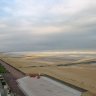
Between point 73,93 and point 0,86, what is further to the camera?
point 73,93

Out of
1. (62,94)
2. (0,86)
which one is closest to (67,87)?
(62,94)

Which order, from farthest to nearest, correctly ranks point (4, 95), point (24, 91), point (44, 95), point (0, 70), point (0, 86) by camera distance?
point (0, 70), point (24, 91), point (44, 95), point (0, 86), point (4, 95)

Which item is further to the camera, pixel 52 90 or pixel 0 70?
pixel 0 70

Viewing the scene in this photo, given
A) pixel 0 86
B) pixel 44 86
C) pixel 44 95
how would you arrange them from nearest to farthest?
pixel 0 86 → pixel 44 95 → pixel 44 86

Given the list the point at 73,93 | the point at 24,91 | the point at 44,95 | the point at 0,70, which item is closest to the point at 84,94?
the point at 73,93

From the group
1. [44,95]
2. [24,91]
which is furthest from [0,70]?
[44,95]

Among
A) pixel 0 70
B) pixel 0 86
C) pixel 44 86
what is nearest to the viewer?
pixel 0 86

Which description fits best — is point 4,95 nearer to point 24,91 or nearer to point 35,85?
point 24,91

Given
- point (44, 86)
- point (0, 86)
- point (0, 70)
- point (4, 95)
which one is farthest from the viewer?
point (0, 70)

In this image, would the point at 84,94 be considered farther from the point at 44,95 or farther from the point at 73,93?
the point at 44,95
